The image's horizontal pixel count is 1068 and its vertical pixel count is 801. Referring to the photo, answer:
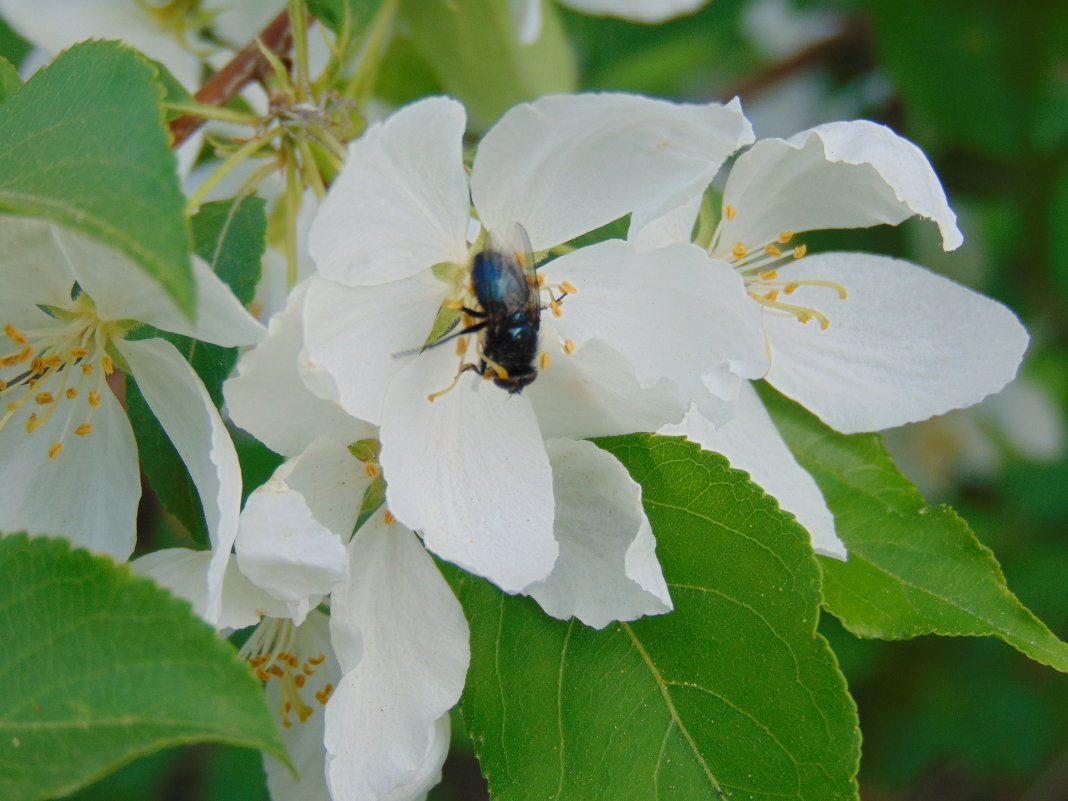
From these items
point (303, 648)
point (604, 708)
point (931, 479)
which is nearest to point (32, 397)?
point (303, 648)

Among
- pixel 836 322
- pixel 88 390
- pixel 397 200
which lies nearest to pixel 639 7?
pixel 836 322

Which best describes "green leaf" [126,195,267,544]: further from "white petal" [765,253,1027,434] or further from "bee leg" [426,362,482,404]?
"white petal" [765,253,1027,434]

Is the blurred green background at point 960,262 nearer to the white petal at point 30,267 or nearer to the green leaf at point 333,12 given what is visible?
the green leaf at point 333,12

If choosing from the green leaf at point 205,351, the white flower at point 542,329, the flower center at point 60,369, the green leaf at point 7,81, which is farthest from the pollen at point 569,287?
the green leaf at point 7,81

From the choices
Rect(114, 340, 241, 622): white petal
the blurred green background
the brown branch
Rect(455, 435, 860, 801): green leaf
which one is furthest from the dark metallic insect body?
the blurred green background

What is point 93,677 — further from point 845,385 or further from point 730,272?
point 845,385

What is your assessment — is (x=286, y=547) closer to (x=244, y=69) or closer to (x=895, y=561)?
(x=895, y=561)
